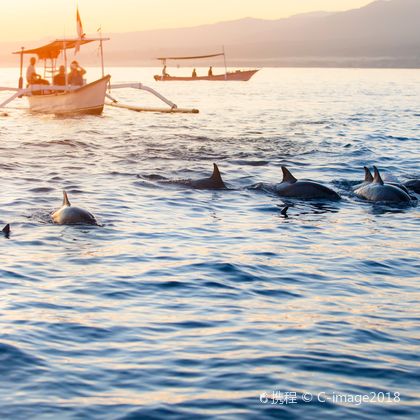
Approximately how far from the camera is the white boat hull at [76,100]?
3972cm

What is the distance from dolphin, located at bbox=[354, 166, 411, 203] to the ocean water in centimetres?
41

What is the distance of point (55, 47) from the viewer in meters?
42.5

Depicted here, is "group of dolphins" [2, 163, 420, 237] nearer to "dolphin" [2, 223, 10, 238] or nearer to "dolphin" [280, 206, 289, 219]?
"dolphin" [280, 206, 289, 219]

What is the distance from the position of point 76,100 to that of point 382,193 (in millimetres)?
25227

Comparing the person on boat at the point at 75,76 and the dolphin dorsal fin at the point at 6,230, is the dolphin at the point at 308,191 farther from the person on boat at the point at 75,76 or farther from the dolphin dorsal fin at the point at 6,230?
the person on boat at the point at 75,76

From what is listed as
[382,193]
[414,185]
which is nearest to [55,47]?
[414,185]

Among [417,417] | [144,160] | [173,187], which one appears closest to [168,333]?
[417,417]

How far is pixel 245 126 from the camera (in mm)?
38719

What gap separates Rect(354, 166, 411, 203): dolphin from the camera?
55.6 feet

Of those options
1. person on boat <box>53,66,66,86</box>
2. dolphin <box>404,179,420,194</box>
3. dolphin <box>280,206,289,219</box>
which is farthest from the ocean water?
person on boat <box>53,66,66,86</box>

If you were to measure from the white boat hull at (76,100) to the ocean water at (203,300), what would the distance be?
676 inches

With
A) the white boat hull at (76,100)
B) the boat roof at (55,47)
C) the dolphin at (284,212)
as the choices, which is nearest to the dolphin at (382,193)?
the dolphin at (284,212)

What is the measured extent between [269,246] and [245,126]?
1003 inches

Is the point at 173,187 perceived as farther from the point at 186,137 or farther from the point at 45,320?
the point at 186,137
